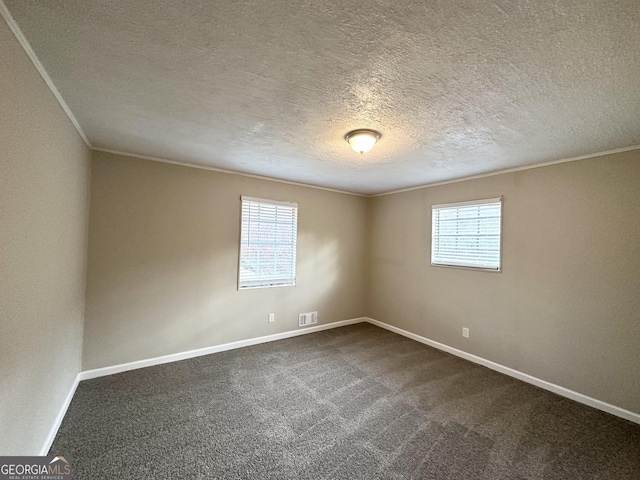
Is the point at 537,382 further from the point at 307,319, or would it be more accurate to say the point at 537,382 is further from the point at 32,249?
the point at 32,249

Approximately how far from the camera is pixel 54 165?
177 centimetres

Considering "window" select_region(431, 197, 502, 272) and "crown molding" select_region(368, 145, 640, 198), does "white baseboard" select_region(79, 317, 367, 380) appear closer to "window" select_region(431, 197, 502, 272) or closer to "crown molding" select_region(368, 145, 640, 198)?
"window" select_region(431, 197, 502, 272)

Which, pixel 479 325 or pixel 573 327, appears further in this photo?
pixel 479 325

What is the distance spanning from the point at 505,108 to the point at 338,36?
4.32ft

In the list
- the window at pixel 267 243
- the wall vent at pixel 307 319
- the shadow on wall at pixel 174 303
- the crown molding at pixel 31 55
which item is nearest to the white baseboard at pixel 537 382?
the wall vent at pixel 307 319

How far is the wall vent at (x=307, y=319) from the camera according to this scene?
14.0ft

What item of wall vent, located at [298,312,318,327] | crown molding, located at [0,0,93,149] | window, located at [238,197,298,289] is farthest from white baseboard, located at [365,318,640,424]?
crown molding, located at [0,0,93,149]

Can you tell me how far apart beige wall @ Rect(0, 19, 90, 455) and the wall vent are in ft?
8.97

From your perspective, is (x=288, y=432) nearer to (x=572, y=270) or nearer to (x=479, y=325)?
(x=479, y=325)

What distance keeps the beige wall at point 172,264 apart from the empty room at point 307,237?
3 cm

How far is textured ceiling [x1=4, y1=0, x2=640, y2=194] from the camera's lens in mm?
1096

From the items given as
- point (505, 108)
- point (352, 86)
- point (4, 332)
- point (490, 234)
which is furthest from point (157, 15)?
point (490, 234)

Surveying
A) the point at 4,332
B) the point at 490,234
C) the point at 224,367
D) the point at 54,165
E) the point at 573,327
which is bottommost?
the point at 224,367

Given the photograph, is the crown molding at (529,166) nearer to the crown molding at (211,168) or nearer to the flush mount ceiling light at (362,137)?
the crown molding at (211,168)
